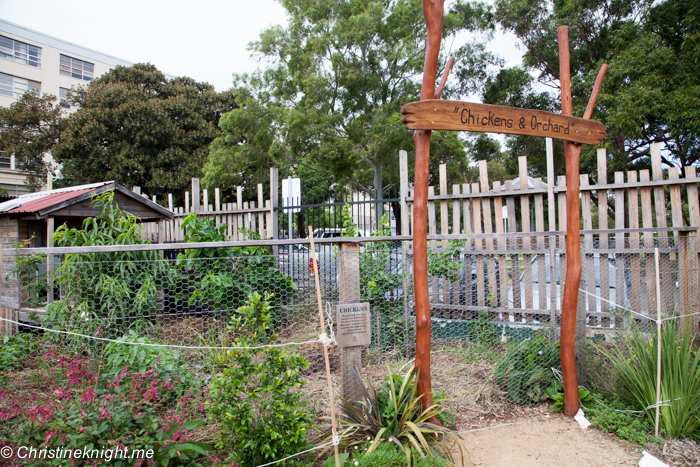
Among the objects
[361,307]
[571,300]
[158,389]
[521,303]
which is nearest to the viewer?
[158,389]

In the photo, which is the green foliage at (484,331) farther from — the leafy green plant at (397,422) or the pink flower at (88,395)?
the pink flower at (88,395)

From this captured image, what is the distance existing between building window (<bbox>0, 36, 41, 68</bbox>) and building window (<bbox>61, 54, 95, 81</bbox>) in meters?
1.84

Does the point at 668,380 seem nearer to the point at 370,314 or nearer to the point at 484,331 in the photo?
the point at 484,331

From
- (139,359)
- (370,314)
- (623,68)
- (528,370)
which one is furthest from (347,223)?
(623,68)

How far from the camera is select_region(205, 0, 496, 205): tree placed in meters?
14.5

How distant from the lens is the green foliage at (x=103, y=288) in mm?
3543

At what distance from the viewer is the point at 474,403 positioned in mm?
3678

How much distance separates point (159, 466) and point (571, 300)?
324 cm

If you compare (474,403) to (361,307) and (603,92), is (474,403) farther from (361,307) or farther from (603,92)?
(603,92)

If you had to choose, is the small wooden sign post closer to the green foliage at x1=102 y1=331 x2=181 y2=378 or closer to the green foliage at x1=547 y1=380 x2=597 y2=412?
the green foliage at x1=547 y1=380 x2=597 y2=412

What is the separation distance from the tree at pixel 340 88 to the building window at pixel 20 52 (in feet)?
62.3

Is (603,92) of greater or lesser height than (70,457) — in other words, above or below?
above

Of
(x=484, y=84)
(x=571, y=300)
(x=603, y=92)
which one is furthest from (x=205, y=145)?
(x=571, y=300)

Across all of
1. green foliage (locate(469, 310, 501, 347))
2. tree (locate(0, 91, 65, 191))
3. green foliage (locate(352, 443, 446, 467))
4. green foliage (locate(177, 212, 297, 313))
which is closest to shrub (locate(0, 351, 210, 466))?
green foliage (locate(352, 443, 446, 467))
